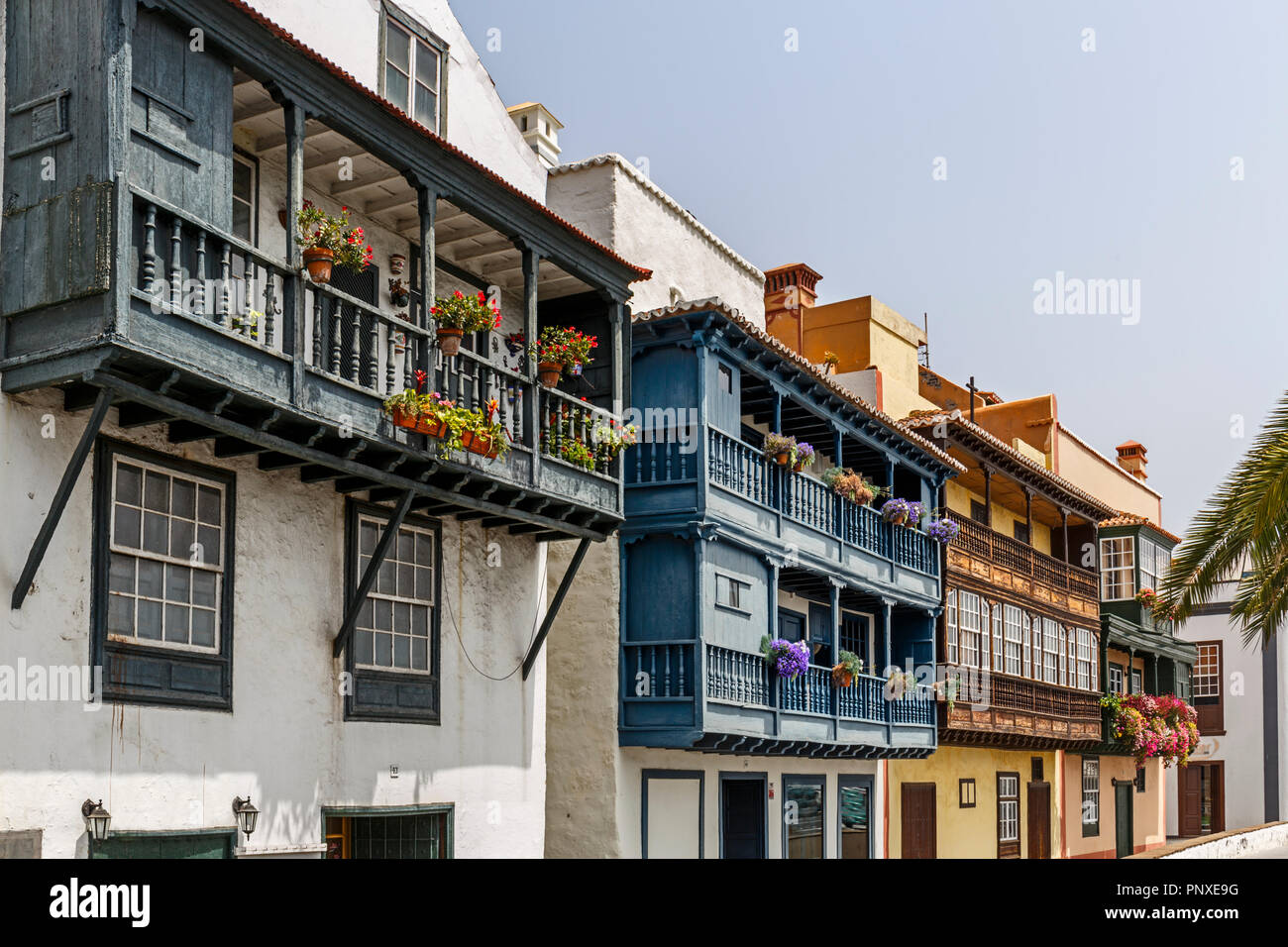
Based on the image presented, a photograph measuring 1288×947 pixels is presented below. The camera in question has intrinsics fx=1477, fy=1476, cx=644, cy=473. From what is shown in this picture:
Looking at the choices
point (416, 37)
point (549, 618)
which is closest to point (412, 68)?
point (416, 37)

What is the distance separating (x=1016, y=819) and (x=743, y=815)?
12374 millimetres

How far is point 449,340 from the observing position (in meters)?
13.2

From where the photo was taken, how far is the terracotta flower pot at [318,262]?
1178 cm

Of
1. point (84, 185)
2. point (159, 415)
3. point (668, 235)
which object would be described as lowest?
point (159, 415)

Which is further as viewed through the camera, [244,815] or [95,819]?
[244,815]

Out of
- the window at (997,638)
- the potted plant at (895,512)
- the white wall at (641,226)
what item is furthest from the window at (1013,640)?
the white wall at (641,226)

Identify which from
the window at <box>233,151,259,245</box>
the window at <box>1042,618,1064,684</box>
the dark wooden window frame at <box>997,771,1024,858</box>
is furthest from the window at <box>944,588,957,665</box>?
the window at <box>233,151,259,245</box>

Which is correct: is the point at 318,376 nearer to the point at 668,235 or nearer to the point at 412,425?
the point at 412,425

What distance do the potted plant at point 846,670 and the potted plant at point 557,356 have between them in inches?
311

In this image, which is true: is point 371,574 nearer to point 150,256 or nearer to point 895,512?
point 150,256
